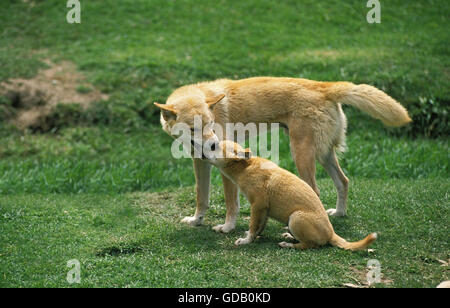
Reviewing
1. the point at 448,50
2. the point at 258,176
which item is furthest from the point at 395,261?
the point at 448,50

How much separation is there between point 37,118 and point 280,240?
7.32 m

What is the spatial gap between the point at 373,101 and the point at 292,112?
0.99 m

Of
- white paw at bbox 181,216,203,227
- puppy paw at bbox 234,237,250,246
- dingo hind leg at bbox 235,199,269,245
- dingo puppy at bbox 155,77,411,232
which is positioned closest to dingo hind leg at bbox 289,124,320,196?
dingo puppy at bbox 155,77,411,232

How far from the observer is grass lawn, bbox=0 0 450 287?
5062mm

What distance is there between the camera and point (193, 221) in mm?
6516

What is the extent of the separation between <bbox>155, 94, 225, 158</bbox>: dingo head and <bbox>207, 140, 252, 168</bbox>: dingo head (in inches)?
3.7

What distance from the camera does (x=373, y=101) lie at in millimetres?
5918

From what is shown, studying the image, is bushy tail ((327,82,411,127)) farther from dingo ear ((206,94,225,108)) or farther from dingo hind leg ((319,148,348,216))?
dingo ear ((206,94,225,108))

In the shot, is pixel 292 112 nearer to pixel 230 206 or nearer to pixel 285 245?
pixel 230 206

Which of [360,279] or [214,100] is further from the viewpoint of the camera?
[214,100]

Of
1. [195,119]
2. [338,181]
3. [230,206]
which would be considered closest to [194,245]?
[230,206]

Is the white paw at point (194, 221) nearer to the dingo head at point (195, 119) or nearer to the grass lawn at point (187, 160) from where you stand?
the grass lawn at point (187, 160)

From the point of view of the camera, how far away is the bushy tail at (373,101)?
5.84m

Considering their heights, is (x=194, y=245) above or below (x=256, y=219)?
below
